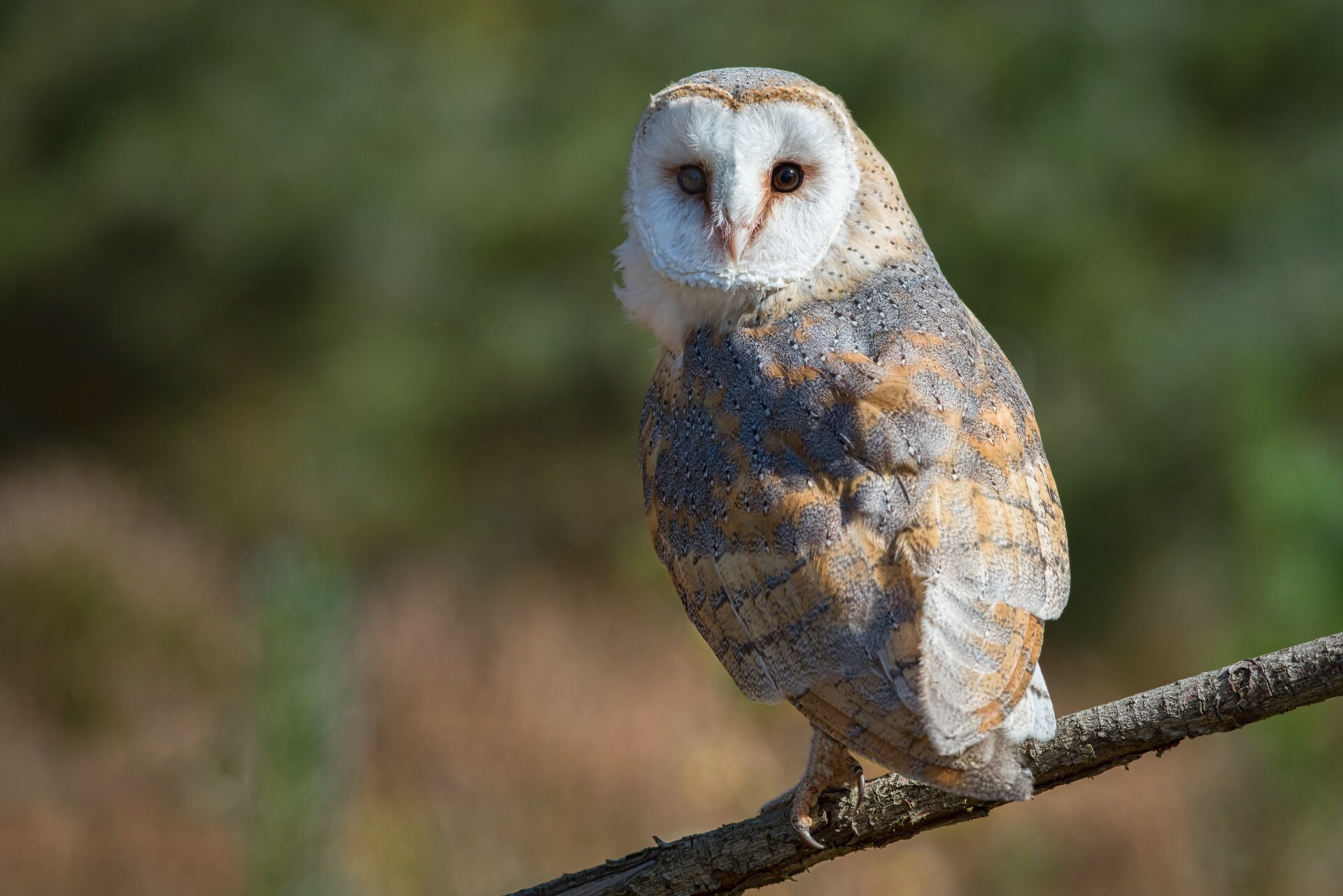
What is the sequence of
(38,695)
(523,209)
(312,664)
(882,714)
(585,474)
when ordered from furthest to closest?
1. (585,474)
2. (523,209)
3. (38,695)
4. (312,664)
5. (882,714)

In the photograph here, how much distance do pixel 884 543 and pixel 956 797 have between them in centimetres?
47

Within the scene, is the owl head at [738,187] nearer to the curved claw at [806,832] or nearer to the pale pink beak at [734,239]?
the pale pink beak at [734,239]

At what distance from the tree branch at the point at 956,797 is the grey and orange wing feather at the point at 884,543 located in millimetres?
107

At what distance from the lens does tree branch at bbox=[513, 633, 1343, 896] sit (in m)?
1.90

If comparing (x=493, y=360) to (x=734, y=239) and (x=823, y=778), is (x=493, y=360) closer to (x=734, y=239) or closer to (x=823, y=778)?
(x=734, y=239)

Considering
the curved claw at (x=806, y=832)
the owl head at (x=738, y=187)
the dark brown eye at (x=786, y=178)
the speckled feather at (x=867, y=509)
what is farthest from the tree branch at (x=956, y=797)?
the dark brown eye at (x=786, y=178)

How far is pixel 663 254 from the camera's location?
8.39 ft

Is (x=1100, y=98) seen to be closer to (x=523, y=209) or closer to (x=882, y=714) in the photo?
(x=523, y=209)

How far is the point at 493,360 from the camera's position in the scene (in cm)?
965

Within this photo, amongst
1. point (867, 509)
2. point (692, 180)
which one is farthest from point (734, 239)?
point (867, 509)

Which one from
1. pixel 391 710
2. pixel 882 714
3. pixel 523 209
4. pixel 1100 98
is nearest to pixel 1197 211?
pixel 1100 98

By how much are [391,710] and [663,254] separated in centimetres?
558

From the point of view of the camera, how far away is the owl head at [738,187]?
242 cm

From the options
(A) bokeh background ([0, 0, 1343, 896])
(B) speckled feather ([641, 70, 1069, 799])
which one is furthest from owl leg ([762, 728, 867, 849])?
(A) bokeh background ([0, 0, 1343, 896])
